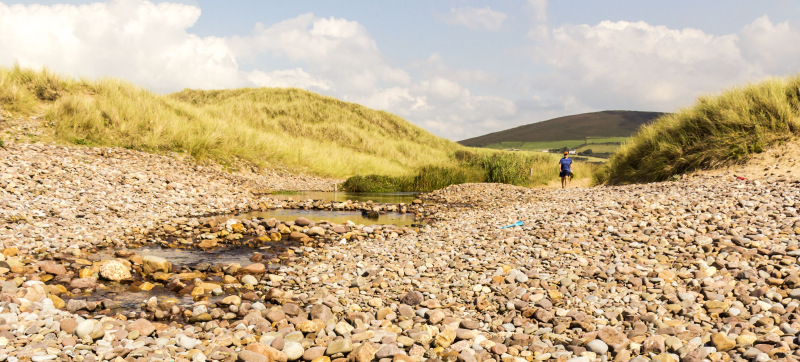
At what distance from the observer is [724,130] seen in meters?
12.9

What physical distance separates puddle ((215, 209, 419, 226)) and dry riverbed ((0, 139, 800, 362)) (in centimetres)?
131

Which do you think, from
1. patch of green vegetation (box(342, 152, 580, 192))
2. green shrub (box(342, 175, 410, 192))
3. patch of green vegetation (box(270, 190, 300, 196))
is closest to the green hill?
patch of green vegetation (box(270, 190, 300, 196))

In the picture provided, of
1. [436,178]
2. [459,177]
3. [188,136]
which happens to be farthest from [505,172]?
[188,136]

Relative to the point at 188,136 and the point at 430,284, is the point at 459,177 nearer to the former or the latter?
the point at 188,136

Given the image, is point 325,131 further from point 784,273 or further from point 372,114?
point 784,273

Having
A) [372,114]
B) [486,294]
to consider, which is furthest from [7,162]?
[372,114]

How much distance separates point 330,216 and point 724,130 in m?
11.6

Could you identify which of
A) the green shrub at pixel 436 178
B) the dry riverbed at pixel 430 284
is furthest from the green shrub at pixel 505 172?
the dry riverbed at pixel 430 284

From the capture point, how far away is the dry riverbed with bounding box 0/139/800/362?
3.49m

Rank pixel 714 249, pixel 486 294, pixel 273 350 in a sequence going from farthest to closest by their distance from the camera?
pixel 714 249 → pixel 486 294 → pixel 273 350

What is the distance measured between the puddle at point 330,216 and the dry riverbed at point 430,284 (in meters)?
1.31

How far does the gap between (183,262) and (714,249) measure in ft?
23.1

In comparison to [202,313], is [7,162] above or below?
above

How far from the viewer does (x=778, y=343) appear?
10.7 feet
